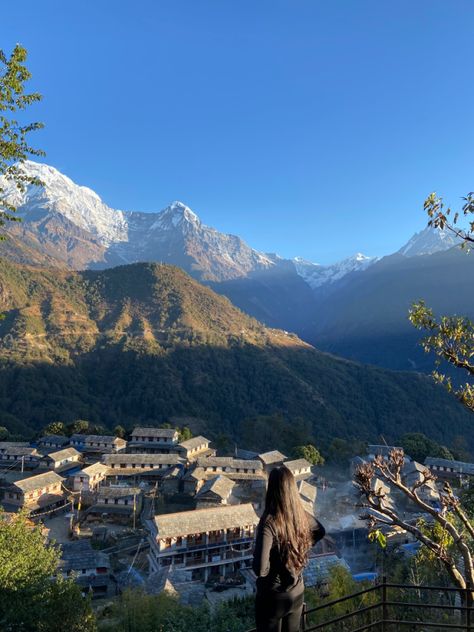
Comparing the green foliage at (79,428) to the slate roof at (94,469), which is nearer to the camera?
the slate roof at (94,469)

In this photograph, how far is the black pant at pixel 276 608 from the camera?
3683mm

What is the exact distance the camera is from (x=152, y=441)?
45.6 m

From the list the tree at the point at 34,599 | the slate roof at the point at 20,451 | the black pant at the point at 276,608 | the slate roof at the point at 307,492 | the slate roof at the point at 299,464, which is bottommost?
the slate roof at the point at 307,492

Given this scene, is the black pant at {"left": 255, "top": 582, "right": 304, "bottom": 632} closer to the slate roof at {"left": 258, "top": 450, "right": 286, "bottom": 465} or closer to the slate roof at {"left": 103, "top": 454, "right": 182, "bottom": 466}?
the slate roof at {"left": 103, "top": 454, "right": 182, "bottom": 466}

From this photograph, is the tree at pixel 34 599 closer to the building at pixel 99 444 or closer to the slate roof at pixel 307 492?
the slate roof at pixel 307 492

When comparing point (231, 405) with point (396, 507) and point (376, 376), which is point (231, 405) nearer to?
point (376, 376)

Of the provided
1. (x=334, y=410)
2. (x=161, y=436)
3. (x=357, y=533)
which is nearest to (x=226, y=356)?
(x=334, y=410)

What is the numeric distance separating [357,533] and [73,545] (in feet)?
60.0

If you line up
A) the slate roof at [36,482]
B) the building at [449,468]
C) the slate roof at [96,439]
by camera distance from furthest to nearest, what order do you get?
1. the slate roof at [96,439]
2. the building at [449,468]
3. the slate roof at [36,482]

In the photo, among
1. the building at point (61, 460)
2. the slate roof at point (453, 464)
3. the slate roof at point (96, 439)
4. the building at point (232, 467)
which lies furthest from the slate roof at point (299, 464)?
the building at point (61, 460)

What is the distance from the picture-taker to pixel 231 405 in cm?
7706

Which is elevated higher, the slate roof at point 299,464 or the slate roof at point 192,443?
the slate roof at point 192,443

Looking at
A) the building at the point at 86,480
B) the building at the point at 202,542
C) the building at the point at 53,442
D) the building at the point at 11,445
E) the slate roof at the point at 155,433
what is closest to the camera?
the building at the point at 202,542

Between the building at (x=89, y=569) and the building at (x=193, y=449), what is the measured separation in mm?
18924
